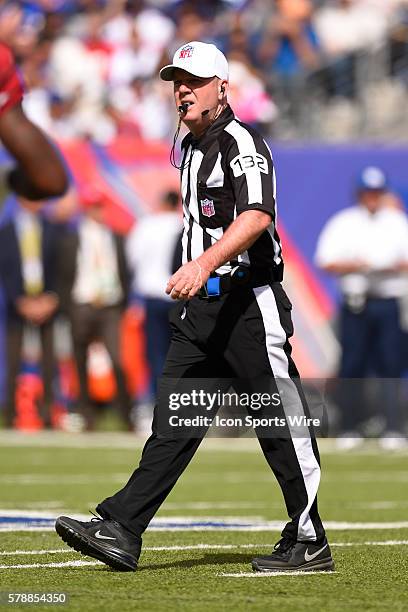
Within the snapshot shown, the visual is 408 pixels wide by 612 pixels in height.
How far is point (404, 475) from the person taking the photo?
10.4 metres

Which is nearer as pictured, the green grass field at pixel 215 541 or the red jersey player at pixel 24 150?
the green grass field at pixel 215 541

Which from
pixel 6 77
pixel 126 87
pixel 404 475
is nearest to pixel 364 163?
pixel 126 87

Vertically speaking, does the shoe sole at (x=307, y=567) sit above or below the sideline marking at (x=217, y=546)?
above

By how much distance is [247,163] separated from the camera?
5.33m

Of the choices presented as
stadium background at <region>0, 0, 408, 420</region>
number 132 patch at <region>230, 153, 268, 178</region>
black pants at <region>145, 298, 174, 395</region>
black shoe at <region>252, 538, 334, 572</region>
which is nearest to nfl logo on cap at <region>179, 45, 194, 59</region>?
number 132 patch at <region>230, 153, 268, 178</region>

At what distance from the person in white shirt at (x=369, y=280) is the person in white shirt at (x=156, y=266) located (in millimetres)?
1540

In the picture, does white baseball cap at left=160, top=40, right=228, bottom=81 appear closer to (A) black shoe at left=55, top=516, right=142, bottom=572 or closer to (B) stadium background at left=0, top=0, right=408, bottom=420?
(A) black shoe at left=55, top=516, right=142, bottom=572

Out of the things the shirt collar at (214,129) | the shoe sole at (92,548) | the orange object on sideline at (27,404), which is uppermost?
the shirt collar at (214,129)

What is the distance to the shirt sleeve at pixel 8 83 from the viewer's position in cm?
545

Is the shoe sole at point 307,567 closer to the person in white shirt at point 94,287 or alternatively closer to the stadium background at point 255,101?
the person in white shirt at point 94,287

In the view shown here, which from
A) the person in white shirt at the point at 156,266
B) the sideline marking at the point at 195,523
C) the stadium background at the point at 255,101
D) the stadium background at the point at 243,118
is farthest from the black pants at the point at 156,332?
the sideline marking at the point at 195,523

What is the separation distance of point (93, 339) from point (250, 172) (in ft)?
31.8

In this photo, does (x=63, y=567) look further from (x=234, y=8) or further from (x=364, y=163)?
(x=234, y=8)

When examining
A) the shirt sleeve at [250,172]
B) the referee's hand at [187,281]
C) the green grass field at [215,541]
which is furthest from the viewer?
the shirt sleeve at [250,172]
